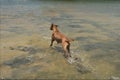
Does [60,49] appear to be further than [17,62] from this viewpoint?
Yes

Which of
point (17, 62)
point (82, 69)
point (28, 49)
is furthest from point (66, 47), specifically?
point (28, 49)

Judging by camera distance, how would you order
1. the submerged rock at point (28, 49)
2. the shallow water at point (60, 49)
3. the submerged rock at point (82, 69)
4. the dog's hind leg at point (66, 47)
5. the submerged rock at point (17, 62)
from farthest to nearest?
1. the submerged rock at point (28, 49)
2. the dog's hind leg at point (66, 47)
3. the submerged rock at point (17, 62)
4. the submerged rock at point (82, 69)
5. the shallow water at point (60, 49)

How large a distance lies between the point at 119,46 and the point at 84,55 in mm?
2267

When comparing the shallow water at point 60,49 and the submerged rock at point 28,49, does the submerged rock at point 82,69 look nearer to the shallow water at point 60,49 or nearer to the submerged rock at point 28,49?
the shallow water at point 60,49

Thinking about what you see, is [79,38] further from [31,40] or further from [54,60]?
[54,60]

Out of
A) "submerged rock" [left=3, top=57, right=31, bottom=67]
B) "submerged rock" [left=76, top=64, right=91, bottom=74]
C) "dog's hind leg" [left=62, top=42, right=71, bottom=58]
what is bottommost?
"submerged rock" [left=3, top=57, right=31, bottom=67]

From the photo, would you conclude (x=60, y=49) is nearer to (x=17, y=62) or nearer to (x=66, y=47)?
(x=66, y=47)

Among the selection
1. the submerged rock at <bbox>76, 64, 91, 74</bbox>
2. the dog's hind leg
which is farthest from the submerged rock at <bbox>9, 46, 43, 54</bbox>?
the submerged rock at <bbox>76, 64, 91, 74</bbox>

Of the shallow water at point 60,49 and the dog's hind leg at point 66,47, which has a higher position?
the dog's hind leg at point 66,47

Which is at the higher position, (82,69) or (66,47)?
(66,47)

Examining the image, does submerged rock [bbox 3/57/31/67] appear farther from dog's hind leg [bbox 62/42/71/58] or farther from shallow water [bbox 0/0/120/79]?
dog's hind leg [bbox 62/42/71/58]

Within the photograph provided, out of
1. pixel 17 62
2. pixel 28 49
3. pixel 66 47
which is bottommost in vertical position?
pixel 28 49

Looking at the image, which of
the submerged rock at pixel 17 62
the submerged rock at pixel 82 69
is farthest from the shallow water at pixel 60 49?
the submerged rock at pixel 82 69

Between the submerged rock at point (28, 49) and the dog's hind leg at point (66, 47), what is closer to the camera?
the dog's hind leg at point (66, 47)
